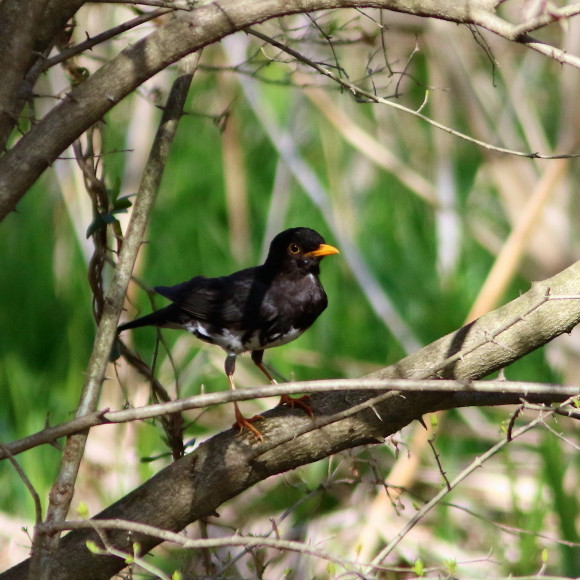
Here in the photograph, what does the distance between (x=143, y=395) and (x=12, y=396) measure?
711 millimetres

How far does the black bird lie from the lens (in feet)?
11.8

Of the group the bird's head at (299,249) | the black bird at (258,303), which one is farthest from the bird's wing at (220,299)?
the bird's head at (299,249)

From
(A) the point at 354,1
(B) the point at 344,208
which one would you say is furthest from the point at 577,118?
(A) the point at 354,1

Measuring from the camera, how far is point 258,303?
365 cm

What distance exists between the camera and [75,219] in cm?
531

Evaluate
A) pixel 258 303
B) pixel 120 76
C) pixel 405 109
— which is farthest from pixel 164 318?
pixel 405 109

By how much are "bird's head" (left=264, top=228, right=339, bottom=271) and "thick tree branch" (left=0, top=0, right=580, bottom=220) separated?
1.62m

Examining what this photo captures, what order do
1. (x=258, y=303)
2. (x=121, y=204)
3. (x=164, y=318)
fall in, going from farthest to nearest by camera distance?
1. (x=164, y=318)
2. (x=258, y=303)
3. (x=121, y=204)

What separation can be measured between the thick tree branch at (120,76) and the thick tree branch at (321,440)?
82 centimetres

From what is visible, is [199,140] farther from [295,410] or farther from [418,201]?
[295,410]

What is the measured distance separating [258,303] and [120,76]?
1519 mm

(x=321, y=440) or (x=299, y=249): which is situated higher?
(x=299, y=249)

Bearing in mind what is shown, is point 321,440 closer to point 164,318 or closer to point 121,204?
point 121,204

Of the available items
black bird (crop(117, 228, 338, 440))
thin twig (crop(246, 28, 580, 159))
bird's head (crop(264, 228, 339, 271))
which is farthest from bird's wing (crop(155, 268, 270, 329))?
thin twig (crop(246, 28, 580, 159))
